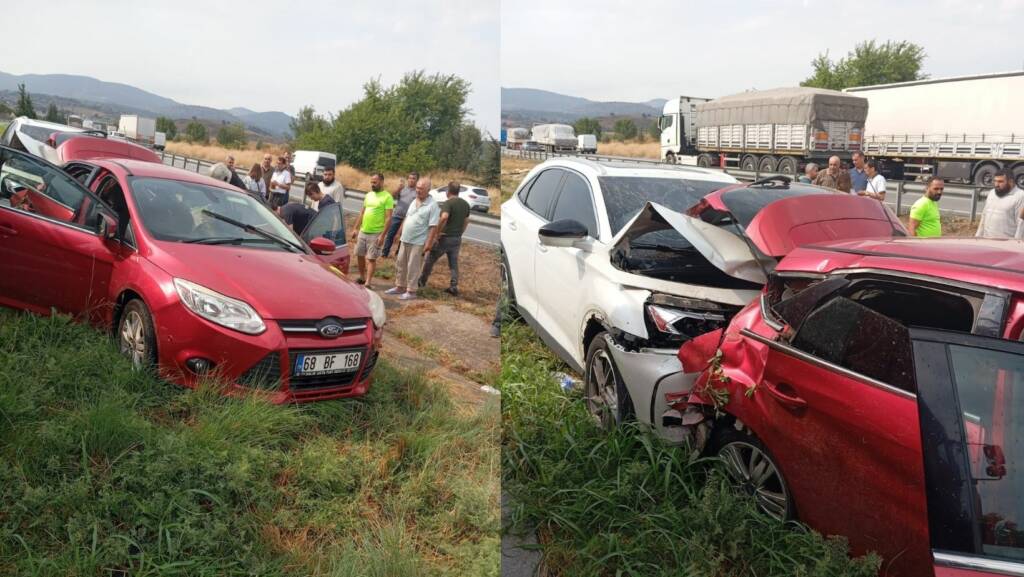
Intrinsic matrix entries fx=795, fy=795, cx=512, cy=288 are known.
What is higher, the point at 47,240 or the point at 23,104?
the point at 23,104

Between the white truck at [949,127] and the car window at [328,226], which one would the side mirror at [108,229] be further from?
the white truck at [949,127]

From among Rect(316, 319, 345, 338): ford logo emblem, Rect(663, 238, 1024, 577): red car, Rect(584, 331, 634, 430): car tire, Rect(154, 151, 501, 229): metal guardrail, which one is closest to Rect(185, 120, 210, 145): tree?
Rect(154, 151, 501, 229): metal guardrail

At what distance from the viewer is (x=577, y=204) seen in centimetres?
521

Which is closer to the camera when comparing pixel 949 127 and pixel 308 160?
pixel 308 160

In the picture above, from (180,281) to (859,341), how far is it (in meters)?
3.01

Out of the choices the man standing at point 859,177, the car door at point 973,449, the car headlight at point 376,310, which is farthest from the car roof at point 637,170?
the man standing at point 859,177

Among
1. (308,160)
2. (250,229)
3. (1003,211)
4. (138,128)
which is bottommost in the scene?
(250,229)

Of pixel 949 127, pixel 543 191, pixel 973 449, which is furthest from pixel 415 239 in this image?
pixel 949 127

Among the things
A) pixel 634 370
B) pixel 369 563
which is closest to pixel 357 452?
pixel 369 563

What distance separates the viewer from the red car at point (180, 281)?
12.3 ft

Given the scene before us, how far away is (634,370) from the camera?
145 inches

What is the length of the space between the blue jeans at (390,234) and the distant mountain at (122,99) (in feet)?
5.03

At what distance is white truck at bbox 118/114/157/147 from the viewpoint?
664cm

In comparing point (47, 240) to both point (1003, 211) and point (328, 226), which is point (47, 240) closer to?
point (328, 226)
